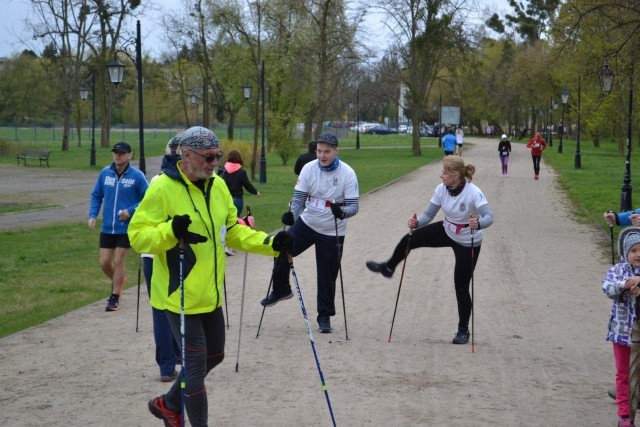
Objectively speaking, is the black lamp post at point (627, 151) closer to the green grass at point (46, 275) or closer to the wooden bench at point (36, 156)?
the green grass at point (46, 275)

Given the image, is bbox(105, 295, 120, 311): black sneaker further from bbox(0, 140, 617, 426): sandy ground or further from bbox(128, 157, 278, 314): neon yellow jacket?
bbox(128, 157, 278, 314): neon yellow jacket

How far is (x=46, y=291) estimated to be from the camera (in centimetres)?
1235

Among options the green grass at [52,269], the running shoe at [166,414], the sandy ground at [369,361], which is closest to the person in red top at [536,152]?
the green grass at [52,269]

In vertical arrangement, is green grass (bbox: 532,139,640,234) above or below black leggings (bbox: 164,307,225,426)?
below

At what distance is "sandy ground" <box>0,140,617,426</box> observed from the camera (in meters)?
6.78

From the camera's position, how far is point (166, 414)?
5.91 meters

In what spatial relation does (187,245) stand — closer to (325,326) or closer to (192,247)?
(192,247)

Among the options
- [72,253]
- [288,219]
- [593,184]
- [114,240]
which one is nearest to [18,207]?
[72,253]

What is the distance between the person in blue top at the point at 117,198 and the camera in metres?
9.97

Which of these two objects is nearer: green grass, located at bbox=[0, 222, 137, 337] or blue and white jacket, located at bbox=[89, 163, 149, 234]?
blue and white jacket, located at bbox=[89, 163, 149, 234]

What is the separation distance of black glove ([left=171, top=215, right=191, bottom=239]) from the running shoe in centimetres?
128

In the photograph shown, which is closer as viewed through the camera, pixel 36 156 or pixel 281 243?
pixel 281 243

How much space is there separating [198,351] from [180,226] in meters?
0.80

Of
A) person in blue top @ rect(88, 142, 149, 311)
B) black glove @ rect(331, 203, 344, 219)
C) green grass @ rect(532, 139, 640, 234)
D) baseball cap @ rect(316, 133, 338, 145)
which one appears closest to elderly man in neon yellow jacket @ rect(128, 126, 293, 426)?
black glove @ rect(331, 203, 344, 219)
